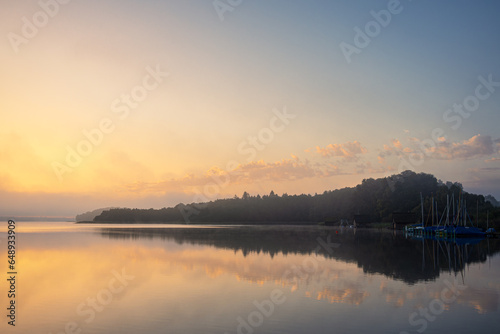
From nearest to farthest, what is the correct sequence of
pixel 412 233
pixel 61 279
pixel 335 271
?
pixel 61 279 → pixel 335 271 → pixel 412 233

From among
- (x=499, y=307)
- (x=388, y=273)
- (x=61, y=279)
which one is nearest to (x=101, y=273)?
(x=61, y=279)

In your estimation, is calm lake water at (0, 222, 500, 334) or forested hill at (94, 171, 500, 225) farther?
forested hill at (94, 171, 500, 225)

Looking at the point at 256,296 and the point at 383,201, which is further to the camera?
the point at 383,201

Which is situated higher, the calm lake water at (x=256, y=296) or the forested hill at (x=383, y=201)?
the forested hill at (x=383, y=201)

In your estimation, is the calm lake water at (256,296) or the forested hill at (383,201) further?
the forested hill at (383,201)

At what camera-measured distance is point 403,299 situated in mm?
17906

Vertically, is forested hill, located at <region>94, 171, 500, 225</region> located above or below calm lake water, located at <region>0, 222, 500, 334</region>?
above

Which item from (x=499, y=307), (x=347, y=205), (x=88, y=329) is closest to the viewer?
(x=88, y=329)

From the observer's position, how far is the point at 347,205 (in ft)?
533

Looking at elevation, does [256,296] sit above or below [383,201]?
below

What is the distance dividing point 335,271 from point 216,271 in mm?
7076

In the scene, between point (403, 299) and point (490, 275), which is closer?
point (403, 299)

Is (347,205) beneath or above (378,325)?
above

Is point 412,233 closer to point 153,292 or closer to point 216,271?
point 216,271
